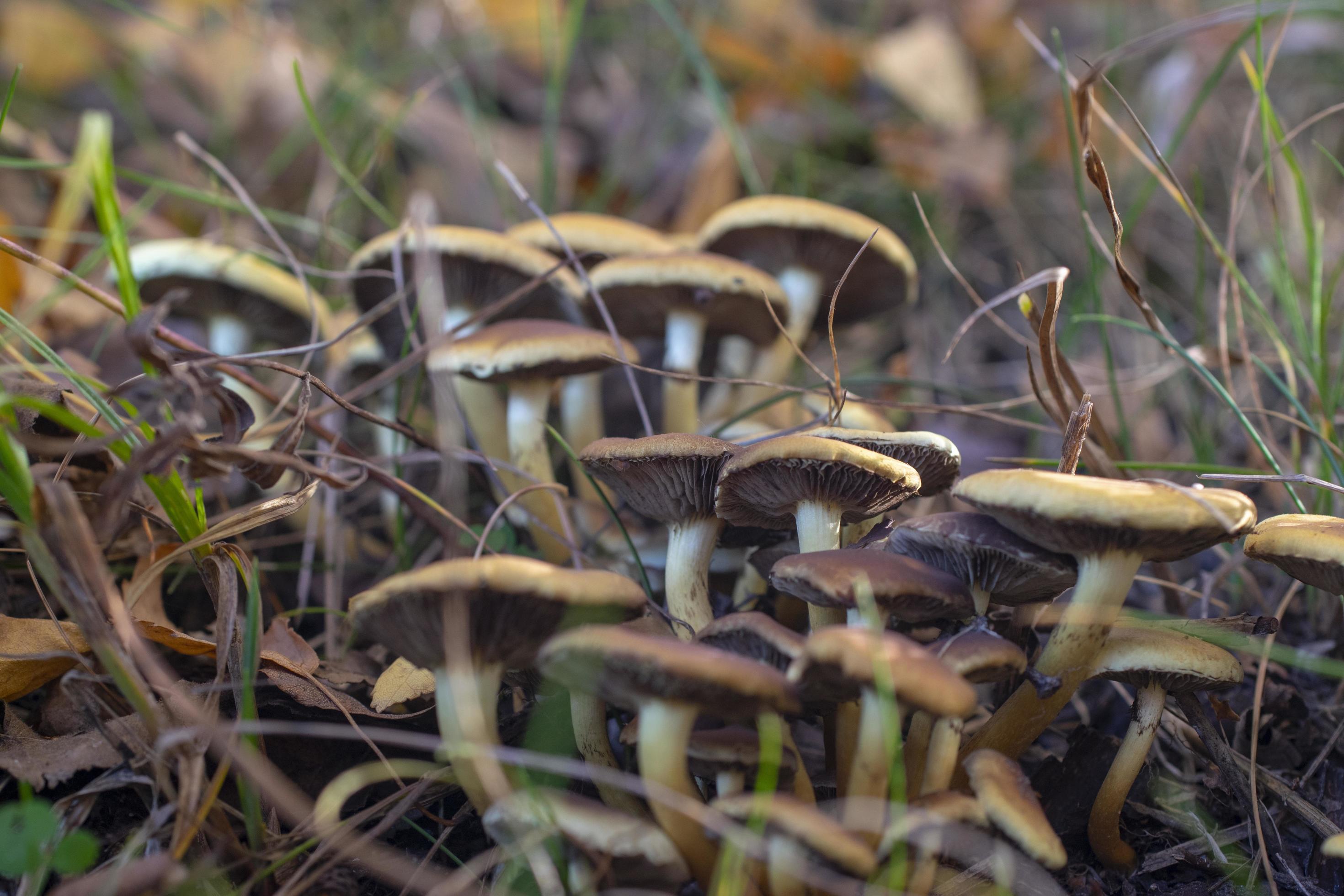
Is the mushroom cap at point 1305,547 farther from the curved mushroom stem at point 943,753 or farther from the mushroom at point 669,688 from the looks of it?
the mushroom at point 669,688

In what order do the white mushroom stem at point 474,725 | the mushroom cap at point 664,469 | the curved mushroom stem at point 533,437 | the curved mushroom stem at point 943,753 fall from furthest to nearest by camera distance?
the curved mushroom stem at point 533,437
the mushroom cap at point 664,469
the curved mushroom stem at point 943,753
the white mushroom stem at point 474,725

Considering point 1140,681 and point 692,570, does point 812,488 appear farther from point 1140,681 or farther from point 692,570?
point 1140,681

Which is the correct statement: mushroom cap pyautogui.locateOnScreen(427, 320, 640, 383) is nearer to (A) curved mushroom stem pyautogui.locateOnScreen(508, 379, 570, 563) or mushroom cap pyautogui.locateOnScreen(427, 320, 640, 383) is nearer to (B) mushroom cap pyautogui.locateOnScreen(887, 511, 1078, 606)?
(A) curved mushroom stem pyautogui.locateOnScreen(508, 379, 570, 563)


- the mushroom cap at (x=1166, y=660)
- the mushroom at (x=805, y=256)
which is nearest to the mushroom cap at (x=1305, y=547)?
the mushroom cap at (x=1166, y=660)

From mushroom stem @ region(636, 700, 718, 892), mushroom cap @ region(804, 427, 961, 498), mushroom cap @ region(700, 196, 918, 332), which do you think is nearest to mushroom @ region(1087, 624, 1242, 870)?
mushroom cap @ region(804, 427, 961, 498)

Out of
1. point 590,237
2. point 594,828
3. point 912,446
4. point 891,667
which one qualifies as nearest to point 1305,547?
point 912,446
